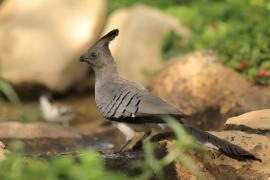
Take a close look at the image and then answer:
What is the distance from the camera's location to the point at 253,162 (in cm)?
625

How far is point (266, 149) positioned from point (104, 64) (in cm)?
180

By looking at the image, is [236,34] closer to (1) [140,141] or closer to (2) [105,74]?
(2) [105,74]

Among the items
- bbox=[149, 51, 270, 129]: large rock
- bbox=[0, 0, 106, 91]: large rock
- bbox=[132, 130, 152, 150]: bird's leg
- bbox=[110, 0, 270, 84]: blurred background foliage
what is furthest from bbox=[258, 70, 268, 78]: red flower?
bbox=[0, 0, 106, 91]: large rock

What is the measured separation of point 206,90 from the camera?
10.3 metres

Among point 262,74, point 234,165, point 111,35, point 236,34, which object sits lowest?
point 234,165

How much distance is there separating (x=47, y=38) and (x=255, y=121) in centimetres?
782

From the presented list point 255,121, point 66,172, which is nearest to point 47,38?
point 255,121

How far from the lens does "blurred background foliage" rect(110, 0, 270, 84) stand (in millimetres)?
10250

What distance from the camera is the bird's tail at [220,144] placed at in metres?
5.93

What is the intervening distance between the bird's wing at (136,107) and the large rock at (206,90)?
3431mm

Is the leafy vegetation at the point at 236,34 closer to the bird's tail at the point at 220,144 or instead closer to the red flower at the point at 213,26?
the red flower at the point at 213,26

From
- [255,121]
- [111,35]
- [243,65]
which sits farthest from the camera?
[243,65]

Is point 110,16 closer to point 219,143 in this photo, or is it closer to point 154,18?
point 154,18

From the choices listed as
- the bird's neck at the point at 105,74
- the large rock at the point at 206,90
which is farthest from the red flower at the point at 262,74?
the bird's neck at the point at 105,74
